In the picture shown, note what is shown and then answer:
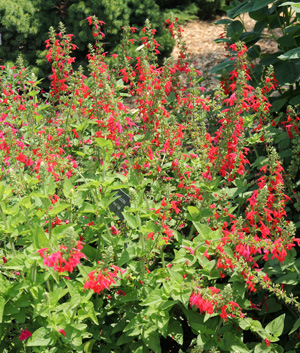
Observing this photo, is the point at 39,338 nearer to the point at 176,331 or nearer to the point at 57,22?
the point at 176,331

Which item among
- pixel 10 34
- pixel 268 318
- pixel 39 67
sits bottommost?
pixel 268 318

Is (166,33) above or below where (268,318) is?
above

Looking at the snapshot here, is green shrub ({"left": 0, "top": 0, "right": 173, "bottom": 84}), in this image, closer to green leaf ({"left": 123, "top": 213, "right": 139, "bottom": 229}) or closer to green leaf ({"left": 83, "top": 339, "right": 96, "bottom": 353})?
green leaf ({"left": 123, "top": 213, "right": 139, "bottom": 229})

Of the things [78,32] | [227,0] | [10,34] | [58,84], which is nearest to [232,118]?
[58,84]

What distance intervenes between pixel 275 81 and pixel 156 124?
3.27 feet

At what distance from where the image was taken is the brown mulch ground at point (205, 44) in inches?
292

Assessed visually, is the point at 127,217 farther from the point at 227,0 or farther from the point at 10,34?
the point at 227,0

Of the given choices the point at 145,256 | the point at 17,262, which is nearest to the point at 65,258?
the point at 17,262

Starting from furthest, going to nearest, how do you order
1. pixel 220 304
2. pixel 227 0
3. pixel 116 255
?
pixel 227 0, pixel 116 255, pixel 220 304

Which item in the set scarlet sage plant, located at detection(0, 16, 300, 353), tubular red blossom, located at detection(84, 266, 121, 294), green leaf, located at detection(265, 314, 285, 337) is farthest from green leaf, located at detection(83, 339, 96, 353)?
green leaf, located at detection(265, 314, 285, 337)

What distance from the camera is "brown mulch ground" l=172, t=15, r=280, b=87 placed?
7410 mm

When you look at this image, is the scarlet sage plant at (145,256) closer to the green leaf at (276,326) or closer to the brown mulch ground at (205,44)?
the green leaf at (276,326)

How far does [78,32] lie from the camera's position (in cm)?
662

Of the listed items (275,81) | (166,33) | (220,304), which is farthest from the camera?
(166,33)
